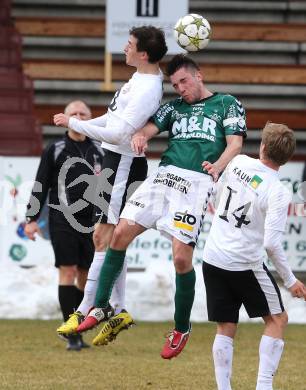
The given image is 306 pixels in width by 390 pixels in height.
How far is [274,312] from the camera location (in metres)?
7.60

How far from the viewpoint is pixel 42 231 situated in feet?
44.9

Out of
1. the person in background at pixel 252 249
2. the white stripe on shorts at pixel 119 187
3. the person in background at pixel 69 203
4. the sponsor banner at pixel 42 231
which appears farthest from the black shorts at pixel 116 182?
the sponsor banner at pixel 42 231

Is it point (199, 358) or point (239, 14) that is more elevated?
point (239, 14)

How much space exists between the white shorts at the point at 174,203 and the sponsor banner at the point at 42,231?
524 cm

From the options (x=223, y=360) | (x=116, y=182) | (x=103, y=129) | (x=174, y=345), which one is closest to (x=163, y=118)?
(x=103, y=129)

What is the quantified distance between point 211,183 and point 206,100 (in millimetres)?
584

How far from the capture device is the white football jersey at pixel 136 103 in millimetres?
8039

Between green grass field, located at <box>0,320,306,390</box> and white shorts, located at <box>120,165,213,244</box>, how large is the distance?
1.30 metres

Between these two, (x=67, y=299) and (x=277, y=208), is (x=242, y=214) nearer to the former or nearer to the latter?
(x=277, y=208)

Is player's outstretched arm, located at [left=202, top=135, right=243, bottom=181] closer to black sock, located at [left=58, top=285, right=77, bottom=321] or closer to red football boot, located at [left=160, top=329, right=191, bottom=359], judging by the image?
red football boot, located at [left=160, top=329, right=191, bottom=359]

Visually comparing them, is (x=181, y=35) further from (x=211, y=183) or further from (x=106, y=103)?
(x=106, y=103)

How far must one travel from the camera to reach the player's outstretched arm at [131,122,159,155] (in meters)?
7.83

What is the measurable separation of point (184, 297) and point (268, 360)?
0.86 m

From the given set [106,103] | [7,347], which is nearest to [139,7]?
[106,103]
